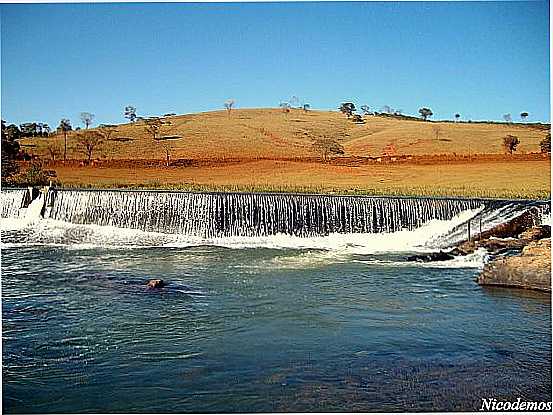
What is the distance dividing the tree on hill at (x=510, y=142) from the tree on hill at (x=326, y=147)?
95.0 inches

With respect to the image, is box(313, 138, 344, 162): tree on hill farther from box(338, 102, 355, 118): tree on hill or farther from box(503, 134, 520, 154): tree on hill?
box(503, 134, 520, 154): tree on hill

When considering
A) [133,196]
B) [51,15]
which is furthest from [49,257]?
[51,15]

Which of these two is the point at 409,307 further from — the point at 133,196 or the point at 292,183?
the point at 292,183

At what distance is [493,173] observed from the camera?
28.9 ft

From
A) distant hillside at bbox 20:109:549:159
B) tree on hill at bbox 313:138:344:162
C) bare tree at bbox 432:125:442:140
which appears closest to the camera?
distant hillside at bbox 20:109:549:159

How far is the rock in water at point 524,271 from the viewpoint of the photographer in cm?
453

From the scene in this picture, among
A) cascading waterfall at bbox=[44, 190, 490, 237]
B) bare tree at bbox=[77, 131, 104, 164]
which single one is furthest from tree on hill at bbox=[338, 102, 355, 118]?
bare tree at bbox=[77, 131, 104, 164]

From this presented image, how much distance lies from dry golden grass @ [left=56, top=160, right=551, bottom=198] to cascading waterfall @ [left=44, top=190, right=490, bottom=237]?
4.14 ft

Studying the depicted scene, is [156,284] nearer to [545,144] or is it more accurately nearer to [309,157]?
[545,144]

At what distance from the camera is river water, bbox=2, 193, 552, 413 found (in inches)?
119

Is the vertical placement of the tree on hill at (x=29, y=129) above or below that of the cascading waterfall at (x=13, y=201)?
above

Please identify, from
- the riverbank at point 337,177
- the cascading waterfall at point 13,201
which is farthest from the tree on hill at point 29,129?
the riverbank at point 337,177

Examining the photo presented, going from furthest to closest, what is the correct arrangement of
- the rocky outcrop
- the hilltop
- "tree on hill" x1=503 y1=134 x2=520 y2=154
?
"tree on hill" x1=503 y1=134 x2=520 y2=154 → the hilltop → the rocky outcrop

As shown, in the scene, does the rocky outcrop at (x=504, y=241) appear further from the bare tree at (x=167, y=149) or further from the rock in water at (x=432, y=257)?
the bare tree at (x=167, y=149)
